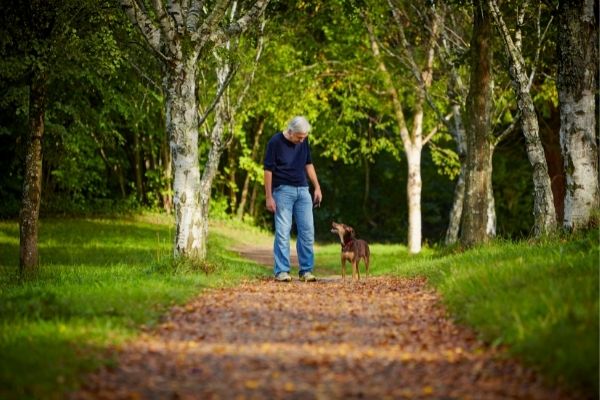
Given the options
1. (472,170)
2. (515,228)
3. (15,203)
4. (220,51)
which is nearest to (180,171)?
(220,51)

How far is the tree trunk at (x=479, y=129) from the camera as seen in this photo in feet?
49.7

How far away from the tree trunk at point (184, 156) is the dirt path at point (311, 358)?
12.2 feet

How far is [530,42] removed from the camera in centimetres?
A: 2219

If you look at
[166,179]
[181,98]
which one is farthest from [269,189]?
[166,179]

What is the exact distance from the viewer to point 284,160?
1207 cm

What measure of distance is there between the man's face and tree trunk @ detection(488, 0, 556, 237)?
179 inches

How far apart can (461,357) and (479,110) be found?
31.9ft

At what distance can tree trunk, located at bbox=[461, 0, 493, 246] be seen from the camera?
15.2 m

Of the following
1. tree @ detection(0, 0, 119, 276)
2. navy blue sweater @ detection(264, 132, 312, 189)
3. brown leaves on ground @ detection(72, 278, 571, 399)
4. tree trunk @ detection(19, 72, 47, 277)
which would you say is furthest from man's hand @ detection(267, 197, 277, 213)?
tree trunk @ detection(19, 72, 47, 277)

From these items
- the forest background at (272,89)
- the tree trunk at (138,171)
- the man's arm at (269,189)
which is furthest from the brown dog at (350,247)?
the tree trunk at (138,171)

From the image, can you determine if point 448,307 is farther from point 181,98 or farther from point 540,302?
point 181,98

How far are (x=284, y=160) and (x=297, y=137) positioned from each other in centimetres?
42

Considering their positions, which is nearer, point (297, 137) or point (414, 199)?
point (297, 137)

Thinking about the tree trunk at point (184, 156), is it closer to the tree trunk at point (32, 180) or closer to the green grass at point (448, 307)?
the green grass at point (448, 307)
